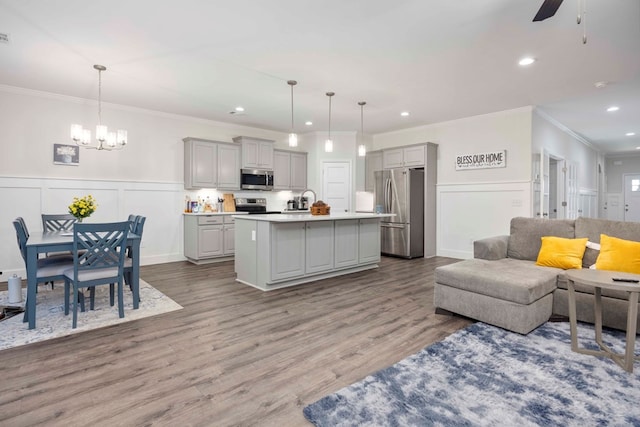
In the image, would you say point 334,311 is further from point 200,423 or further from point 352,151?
point 352,151

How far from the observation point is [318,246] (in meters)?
4.67

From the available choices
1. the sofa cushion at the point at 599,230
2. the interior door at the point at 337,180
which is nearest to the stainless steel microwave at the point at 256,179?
the interior door at the point at 337,180

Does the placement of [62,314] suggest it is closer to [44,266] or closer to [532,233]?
[44,266]

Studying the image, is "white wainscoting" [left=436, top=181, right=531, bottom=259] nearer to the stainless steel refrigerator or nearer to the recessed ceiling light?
the stainless steel refrigerator

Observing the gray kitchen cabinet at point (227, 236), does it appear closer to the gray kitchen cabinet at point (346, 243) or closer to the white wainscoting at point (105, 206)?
the white wainscoting at point (105, 206)

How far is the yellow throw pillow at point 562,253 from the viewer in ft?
11.0

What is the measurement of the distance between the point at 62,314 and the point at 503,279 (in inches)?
166

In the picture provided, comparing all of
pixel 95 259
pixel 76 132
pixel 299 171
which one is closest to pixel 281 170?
pixel 299 171

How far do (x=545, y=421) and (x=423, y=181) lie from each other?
5498mm

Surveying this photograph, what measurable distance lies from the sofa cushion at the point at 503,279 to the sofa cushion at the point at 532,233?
393 mm

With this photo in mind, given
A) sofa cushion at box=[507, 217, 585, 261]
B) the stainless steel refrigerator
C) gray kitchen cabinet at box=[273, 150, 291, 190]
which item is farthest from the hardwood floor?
gray kitchen cabinet at box=[273, 150, 291, 190]

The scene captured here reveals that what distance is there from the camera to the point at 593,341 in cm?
269

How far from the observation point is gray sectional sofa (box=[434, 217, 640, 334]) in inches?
111

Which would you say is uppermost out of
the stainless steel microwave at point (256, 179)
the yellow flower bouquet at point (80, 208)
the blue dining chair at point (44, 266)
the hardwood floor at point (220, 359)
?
the stainless steel microwave at point (256, 179)
